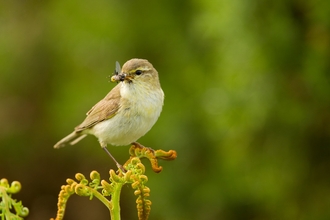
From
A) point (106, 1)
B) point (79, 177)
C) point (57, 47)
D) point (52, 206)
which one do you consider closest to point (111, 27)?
point (106, 1)

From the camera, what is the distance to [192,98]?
5375 millimetres

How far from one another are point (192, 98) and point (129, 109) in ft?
6.01

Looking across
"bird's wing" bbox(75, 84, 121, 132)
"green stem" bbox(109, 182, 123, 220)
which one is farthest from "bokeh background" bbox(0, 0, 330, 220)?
"green stem" bbox(109, 182, 123, 220)

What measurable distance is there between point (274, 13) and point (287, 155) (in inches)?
45.5

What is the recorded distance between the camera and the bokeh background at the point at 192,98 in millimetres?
4312

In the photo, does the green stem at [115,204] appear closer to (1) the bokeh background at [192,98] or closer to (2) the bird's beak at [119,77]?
(2) the bird's beak at [119,77]

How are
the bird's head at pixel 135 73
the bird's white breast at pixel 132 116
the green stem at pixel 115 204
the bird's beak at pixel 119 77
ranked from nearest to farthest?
the green stem at pixel 115 204, the bird's beak at pixel 119 77, the bird's white breast at pixel 132 116, the bird's head at pixel 135 73

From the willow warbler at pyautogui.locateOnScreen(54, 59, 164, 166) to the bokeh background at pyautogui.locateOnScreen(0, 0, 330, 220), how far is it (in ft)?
3.44

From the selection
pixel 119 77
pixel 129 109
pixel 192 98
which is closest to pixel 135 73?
pixel 129 109

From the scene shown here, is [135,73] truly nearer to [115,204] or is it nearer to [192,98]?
[192,98]

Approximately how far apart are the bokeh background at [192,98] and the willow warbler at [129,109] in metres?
1.05

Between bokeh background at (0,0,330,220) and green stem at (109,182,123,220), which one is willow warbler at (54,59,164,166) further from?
green stem at (109,182,123,220)

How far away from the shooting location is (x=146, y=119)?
3436mm

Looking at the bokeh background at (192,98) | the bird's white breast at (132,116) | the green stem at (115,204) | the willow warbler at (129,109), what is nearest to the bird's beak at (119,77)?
the willow warbler at (129,109)
